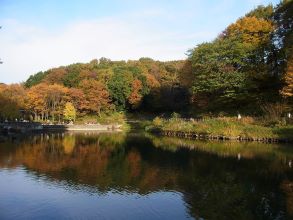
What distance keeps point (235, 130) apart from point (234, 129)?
7.5 inches

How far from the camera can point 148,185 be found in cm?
1823

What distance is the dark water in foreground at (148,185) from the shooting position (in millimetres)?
14039

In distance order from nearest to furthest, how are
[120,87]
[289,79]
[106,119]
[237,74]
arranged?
[289,79] < [237,74] < [106,119] < [120,87]

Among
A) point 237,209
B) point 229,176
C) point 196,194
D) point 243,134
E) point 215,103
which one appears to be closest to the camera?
Result: point 237,209

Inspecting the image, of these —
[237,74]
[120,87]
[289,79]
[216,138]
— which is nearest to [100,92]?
[120,87]

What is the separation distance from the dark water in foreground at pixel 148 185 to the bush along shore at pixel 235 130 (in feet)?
22.8

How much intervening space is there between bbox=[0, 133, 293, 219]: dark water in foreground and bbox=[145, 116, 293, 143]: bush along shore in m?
6.95

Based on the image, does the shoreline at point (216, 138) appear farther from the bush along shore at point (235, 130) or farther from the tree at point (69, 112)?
the tree at point (69, 112)

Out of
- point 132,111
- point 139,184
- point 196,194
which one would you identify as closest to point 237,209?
point 196,194

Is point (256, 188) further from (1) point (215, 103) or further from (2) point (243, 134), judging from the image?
(1) point (215, 103)

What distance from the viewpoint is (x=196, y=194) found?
54.2 ft

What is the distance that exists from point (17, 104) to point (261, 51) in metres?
37.7

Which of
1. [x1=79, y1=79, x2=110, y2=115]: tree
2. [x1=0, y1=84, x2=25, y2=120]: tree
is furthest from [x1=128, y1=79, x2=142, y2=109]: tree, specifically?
[x1=0, y1=84, x2=25, y2=120]: tree

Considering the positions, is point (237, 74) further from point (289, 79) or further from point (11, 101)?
point (11, 101)
